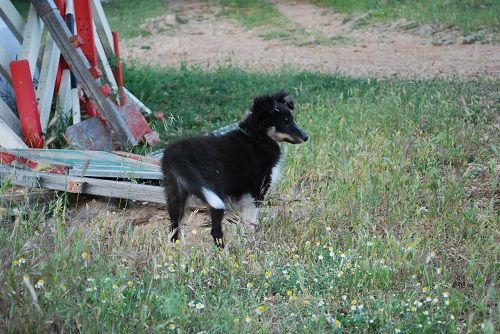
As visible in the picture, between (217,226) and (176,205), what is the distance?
1.43 feet

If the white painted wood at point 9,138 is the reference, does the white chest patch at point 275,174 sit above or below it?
above

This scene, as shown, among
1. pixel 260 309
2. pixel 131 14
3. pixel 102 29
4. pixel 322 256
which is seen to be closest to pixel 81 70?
pixel 102 29

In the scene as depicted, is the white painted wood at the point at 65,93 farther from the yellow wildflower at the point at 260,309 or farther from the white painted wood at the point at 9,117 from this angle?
the yellow wildflower at the point at 260,309

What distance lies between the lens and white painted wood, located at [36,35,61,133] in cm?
887

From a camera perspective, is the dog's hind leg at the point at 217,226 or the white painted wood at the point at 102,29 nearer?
the dog's hind leg at the point at 217,226

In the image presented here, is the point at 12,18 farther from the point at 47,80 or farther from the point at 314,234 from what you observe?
the point at 314,234

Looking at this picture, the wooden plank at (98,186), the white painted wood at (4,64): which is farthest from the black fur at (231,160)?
the white painted wood at (4,64)

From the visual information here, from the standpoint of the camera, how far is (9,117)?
8.48 meters

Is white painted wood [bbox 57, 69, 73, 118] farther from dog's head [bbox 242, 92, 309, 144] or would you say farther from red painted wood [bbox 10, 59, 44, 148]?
dog's head [bbox 242, 92, 309, 144]

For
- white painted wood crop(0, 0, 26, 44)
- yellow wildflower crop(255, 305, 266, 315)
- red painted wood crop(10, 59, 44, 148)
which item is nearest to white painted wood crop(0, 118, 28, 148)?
A: red painted wood crop(10, 59, 44, 148)

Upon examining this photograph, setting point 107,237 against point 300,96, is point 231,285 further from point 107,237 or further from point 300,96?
point 300,96

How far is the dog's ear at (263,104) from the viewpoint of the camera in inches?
266

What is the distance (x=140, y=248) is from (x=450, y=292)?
2.16 m

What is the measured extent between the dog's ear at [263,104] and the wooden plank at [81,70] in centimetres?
244
